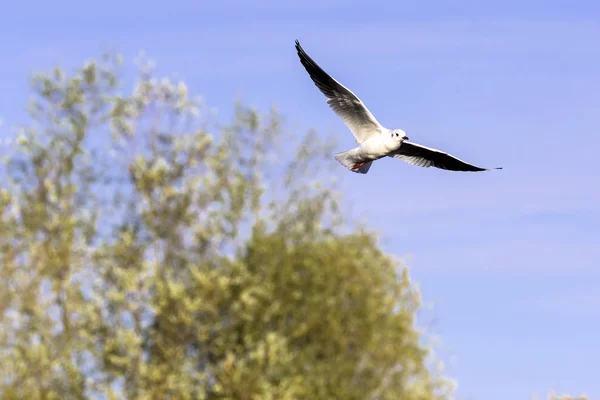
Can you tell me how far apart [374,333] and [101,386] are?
7.39 m

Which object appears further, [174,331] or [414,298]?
[414,298]

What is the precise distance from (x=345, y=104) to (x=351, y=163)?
104 centimetres

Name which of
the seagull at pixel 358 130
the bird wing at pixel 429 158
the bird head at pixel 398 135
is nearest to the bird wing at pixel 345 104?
Result: the seagull at pixel 358 130

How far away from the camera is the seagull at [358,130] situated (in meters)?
18.8

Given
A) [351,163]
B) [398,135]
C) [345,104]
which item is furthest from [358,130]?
[398,135]

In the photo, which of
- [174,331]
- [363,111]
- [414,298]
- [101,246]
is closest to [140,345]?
[174,331]

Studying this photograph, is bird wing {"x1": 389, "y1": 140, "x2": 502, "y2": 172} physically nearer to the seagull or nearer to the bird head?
the seagull

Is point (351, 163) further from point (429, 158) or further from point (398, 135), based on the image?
point (429, 158)

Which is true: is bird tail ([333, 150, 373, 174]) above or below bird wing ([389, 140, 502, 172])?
below

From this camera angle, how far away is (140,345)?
2634 cm

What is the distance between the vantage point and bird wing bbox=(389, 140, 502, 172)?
19.8 m

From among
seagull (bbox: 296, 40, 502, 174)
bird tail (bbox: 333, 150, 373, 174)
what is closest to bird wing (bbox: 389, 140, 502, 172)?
seagull (bbox: 296, 40, 502, 174)

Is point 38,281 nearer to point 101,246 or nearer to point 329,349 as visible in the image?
point 101,246

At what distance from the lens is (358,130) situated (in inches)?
763
